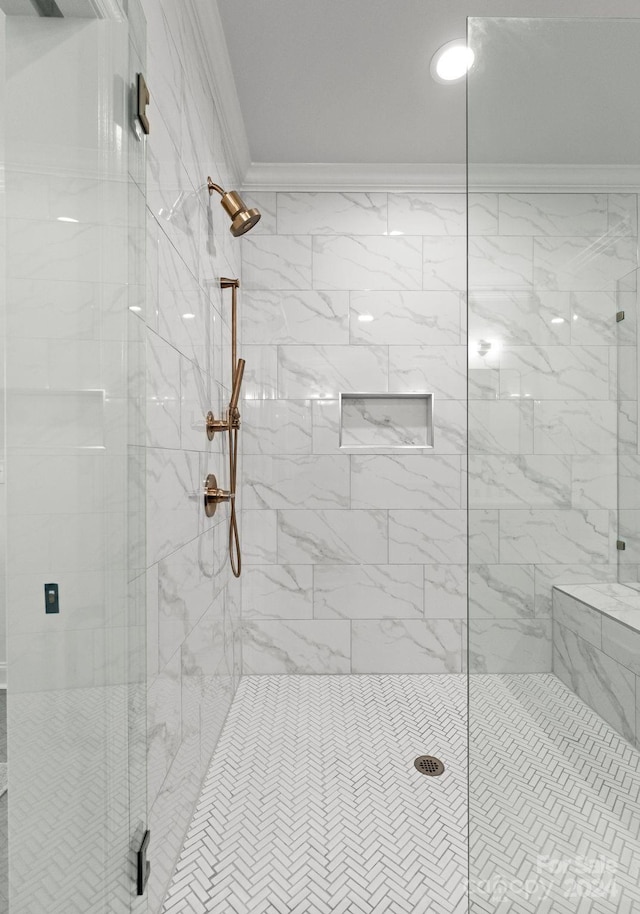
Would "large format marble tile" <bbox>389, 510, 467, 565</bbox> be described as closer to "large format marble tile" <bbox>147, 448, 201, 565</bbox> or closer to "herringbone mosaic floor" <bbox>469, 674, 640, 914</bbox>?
"large format marble tile" <bbox>147, 448, 201, 565</bbox>

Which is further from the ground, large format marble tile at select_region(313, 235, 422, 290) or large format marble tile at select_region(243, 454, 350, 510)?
large format marble tile at select_region(313, 235, 422, 290)

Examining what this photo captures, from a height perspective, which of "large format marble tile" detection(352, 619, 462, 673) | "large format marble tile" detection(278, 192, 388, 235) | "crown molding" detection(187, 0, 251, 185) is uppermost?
"crown molding" detection(187, 0, 251, 185)

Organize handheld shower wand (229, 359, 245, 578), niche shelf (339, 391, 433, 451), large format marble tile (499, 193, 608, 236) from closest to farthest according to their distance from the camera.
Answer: large format marble tile (499, 193, 608, 236)
handheld shower wand (229, 359, 245, 578)
niche shelf (339, 391, 433, 451)

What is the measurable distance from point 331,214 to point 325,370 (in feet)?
2.53

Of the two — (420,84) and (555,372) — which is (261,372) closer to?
(420,84)

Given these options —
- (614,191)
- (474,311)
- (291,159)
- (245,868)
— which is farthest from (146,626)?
(291,159)

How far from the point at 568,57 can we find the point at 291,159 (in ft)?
5.66

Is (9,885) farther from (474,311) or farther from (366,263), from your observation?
(366,263)

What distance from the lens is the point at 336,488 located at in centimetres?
256

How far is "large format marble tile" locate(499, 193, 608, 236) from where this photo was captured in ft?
3.23

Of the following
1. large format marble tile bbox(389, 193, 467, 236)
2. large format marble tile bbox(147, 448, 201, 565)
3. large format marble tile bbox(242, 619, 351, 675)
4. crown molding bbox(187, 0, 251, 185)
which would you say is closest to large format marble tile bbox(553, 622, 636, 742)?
large format marble tile bbox(147, 448, 201, 565)

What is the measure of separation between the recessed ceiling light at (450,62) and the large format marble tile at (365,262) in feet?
2.42

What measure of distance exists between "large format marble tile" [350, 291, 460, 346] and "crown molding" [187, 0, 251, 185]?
0.79 metres

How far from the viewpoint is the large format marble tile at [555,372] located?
978 millimetres
